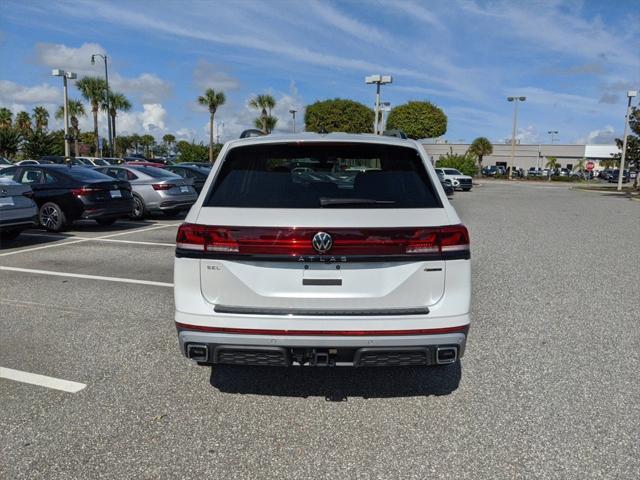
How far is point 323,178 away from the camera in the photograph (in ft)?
11.2

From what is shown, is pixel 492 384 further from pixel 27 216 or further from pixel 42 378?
pixel 27 216

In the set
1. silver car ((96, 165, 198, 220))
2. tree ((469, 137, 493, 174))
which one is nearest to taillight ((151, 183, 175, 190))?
silver car ((96, 165, 198, 220))

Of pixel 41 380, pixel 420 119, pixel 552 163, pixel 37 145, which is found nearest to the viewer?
pixel 41 380

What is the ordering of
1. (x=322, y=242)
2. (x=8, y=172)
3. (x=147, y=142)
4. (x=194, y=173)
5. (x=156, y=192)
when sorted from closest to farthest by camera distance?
(x=322, y=242)
(x=8, y=172)
(x=156, y=192)
(x=194, y=173)
(x=147, y=142)

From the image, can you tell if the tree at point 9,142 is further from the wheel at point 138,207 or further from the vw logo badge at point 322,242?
the vw logo badge at point 322,242

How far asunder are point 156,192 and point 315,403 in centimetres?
1098

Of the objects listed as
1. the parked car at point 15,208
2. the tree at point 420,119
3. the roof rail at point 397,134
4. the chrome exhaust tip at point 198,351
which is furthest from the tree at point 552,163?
the chrome exhaust tip at point 198,351

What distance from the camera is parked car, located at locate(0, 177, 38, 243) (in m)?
8.91

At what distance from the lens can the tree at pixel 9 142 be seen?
1780 inches

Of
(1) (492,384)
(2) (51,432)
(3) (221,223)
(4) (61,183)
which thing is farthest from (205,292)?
(4) (61,183)

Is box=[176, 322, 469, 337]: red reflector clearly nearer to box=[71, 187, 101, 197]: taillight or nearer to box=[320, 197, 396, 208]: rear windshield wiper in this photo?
box=[320, 197, 396, 208]: rear windshield wiper

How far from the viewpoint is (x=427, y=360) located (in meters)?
3.02

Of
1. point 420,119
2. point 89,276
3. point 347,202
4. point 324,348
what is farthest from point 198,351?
point 420,119

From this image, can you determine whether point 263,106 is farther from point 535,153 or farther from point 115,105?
A: point 535,153
